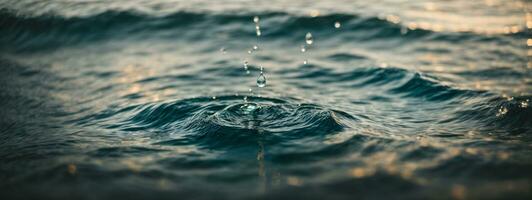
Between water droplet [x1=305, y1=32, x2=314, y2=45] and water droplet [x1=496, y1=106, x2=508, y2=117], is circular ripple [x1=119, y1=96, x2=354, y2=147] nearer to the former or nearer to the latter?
water droplet [x1=496, y1=106, x2=508, y2=117]

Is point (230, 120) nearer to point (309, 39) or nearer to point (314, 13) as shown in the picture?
point (309, 39)

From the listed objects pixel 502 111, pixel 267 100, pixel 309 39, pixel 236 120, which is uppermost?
pixel 309 39

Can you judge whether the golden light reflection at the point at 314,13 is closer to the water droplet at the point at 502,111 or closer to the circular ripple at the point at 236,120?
the circular ripple at the point at 236,120

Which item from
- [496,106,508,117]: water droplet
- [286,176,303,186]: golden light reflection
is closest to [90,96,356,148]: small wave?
[286,176,303,186]: golden light reflection

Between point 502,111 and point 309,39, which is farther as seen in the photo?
point 309,39

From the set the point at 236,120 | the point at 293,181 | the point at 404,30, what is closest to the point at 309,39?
the point at 404,30

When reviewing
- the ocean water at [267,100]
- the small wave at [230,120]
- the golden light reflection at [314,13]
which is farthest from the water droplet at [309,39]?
the small wave at [230,120]

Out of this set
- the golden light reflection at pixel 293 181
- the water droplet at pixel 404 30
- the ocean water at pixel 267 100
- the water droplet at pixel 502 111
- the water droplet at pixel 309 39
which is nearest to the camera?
the golden light reflection at pixel 293 181

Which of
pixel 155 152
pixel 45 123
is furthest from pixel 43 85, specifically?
pixel 155 152

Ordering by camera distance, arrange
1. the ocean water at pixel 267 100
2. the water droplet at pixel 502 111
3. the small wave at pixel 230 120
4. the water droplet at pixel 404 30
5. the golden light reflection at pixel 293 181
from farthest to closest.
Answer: the water droplet at pixel 404 30 → the water droplet at pixel 502 111 → the small wave at pixel 230 120 → the ocean water at pixel 267 100 → the golden light reflection at pixel 293 181

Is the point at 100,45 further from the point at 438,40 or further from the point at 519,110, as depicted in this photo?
the point at 519,110
